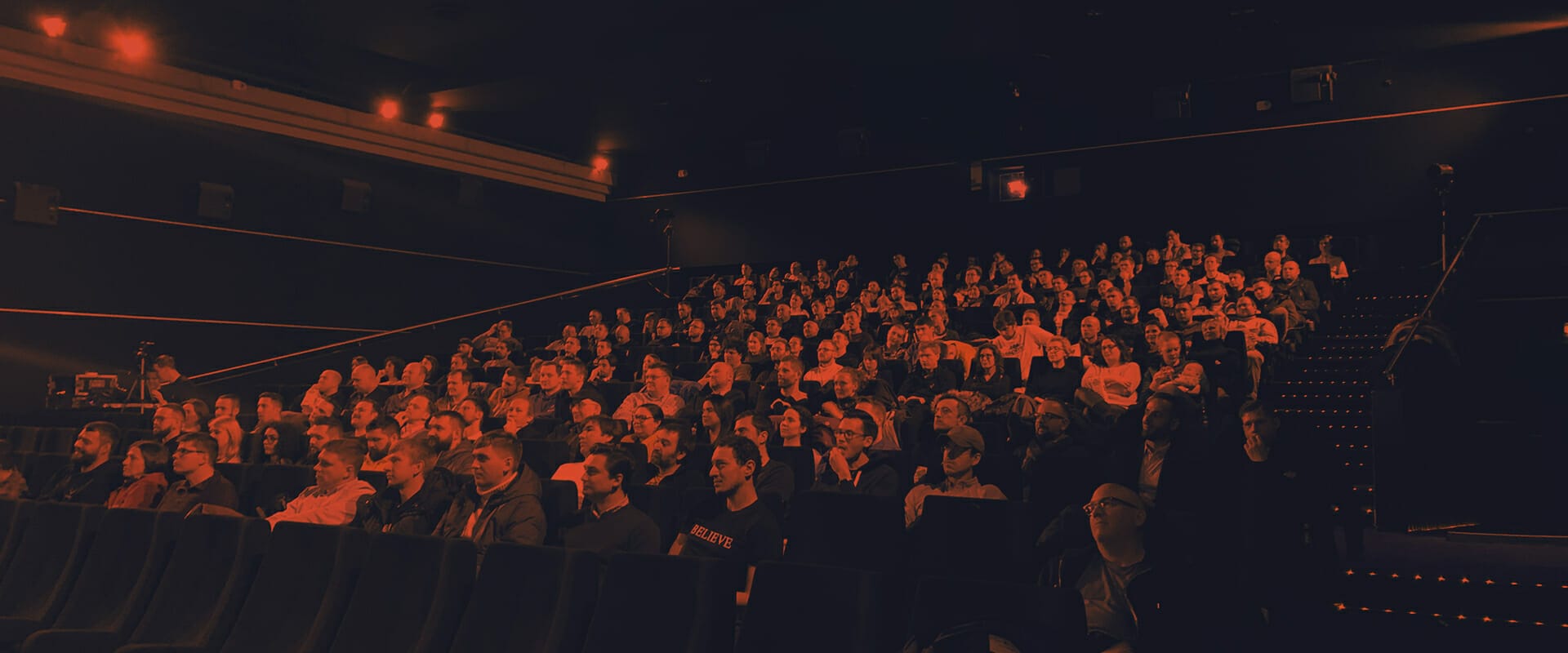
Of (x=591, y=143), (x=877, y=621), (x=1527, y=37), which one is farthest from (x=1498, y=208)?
(x=877, y=621)

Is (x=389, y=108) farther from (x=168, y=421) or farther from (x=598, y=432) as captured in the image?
(x=598, y=432)

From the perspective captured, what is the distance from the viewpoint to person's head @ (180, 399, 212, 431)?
18.8 feet

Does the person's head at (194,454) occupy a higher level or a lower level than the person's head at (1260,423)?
lower

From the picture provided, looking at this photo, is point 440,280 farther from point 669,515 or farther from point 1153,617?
point 1153,617

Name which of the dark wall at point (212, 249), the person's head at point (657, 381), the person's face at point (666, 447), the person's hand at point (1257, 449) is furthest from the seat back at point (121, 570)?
the dark wall at point (212, 249)

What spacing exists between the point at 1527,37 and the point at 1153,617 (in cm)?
914

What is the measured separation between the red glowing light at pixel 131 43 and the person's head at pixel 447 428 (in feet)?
16.6

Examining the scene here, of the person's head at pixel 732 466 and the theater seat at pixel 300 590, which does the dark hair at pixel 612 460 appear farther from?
the theater seat at pixel 300 590

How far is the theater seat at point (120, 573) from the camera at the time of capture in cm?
341

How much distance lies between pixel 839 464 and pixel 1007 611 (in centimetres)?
255

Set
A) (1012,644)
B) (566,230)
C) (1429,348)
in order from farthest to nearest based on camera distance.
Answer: (566,230) < (1429,348) < (1012,644)

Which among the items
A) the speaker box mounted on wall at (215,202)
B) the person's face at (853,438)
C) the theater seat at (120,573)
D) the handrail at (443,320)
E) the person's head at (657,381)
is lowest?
the theater seat at (120,573)

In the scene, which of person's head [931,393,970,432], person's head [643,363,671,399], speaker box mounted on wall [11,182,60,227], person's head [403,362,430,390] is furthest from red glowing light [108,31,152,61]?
person's head [931,393,970,432]

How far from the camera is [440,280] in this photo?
11.8 m
